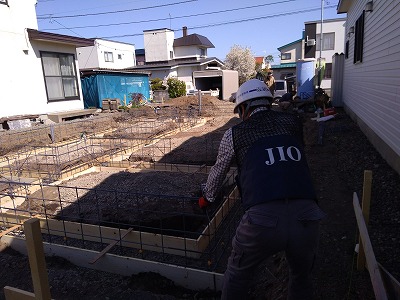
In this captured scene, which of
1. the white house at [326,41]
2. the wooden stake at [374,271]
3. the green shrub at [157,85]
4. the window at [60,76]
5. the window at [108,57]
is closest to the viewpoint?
the wooden stake at [374,271]

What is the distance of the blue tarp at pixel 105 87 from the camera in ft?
53.3

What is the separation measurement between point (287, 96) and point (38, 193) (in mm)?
11080

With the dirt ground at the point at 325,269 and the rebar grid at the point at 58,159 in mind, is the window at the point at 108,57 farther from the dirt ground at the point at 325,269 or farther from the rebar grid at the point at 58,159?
the dirt ground at the point at 325,269

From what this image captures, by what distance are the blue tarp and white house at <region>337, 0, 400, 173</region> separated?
12.1 meters

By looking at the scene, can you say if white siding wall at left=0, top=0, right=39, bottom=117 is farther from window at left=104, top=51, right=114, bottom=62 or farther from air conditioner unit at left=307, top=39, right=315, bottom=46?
air conditioner unit at left=307, top=39, right=315, bottom=46

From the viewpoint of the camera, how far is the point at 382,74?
19.6 feet

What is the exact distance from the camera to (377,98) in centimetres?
635

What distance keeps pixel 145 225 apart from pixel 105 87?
14.0 m

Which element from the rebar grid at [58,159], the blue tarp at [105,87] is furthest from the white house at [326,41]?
the rebar grid at [58,159]

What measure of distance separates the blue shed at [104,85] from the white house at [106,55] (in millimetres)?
10815

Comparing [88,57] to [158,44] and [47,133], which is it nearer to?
[158,44]

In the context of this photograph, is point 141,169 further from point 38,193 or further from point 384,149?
point 384,149

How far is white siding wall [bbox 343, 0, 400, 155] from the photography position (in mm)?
4996

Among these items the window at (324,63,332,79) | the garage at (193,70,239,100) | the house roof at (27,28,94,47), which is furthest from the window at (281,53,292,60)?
the house roof at (27,28,94,47)
